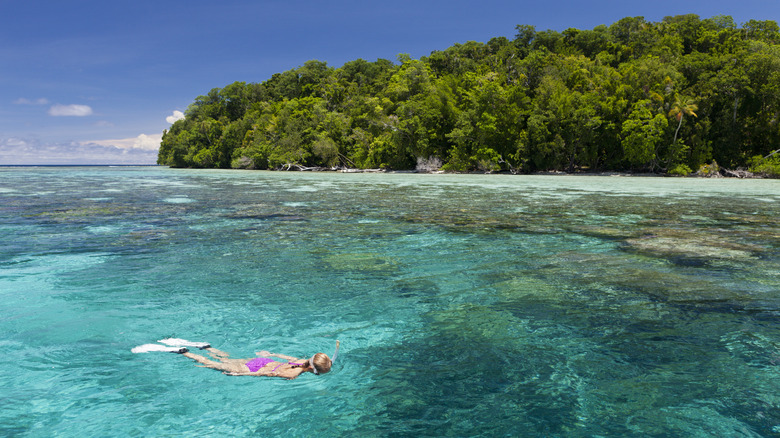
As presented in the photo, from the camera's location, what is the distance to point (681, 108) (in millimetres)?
50094

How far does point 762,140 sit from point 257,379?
220ft

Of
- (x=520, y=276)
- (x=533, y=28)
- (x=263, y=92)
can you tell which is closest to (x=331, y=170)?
(x=263, y=92)

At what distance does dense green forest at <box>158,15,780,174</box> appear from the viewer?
Answer: 50906mm

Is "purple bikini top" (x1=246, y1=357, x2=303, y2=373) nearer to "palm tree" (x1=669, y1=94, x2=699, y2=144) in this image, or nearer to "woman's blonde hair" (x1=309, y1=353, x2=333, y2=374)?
"woman's blonde hair" (x1=309, y1=353, x2=333, y2=374)

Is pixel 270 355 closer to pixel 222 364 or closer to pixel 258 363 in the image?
pixel 258 363

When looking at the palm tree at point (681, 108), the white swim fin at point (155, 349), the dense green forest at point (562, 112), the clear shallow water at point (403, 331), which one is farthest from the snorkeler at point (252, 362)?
the palm tree at point (681, 108)

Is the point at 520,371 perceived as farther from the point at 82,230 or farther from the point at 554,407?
the point at 82,230

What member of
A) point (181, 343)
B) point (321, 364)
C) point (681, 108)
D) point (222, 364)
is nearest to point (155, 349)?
point (181, 343)

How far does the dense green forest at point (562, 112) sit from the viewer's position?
50.9 meters

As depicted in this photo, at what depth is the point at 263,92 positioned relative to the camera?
116375 millimetres

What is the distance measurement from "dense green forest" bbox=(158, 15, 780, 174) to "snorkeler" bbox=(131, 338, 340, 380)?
56.0 metres

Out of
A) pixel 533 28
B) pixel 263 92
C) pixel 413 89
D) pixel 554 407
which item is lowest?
pixel 554 407

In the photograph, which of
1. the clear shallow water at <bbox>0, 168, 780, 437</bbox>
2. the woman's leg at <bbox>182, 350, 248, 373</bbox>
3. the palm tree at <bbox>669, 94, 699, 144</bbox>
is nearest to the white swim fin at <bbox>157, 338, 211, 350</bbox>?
the woman's leg at <bbox>182, 350, 248, 373</bbox>

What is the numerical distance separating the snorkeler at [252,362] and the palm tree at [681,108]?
189ft
